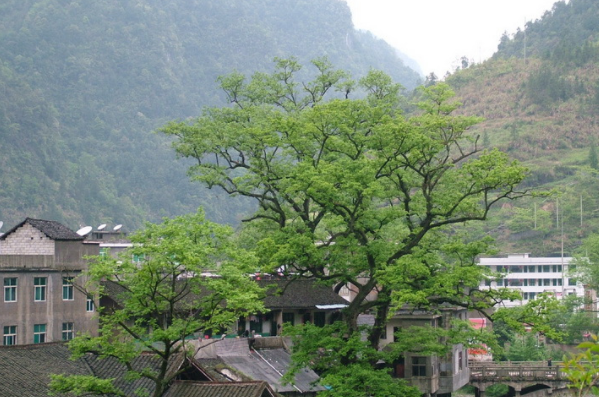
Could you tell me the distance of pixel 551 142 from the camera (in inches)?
6895

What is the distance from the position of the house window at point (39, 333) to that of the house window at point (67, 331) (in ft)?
4.07

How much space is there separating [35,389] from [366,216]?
1635 centimetres

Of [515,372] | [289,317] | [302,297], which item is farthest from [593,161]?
[289,317]

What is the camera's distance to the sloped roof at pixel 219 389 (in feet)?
100

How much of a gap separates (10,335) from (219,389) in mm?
18575

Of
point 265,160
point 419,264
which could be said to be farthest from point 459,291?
point 265,160

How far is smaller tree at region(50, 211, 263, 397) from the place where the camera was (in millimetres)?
30703

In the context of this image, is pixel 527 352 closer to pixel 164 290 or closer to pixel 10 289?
pixel 10 289

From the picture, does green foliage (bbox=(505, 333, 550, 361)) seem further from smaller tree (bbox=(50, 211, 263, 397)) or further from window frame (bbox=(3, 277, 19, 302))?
smaller tree (bbox=(50, 211, 263, 397))

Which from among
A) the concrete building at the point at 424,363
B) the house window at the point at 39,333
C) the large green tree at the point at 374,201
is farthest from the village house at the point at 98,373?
the concrete building at the point at 424,363

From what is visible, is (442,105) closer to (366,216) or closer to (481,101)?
(366,216)

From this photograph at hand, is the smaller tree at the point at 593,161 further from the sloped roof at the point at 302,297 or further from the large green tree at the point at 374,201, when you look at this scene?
the large green tree at the point at 374,201

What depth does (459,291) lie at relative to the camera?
41.8 m

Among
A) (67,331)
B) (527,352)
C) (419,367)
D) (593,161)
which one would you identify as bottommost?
(527,352)
